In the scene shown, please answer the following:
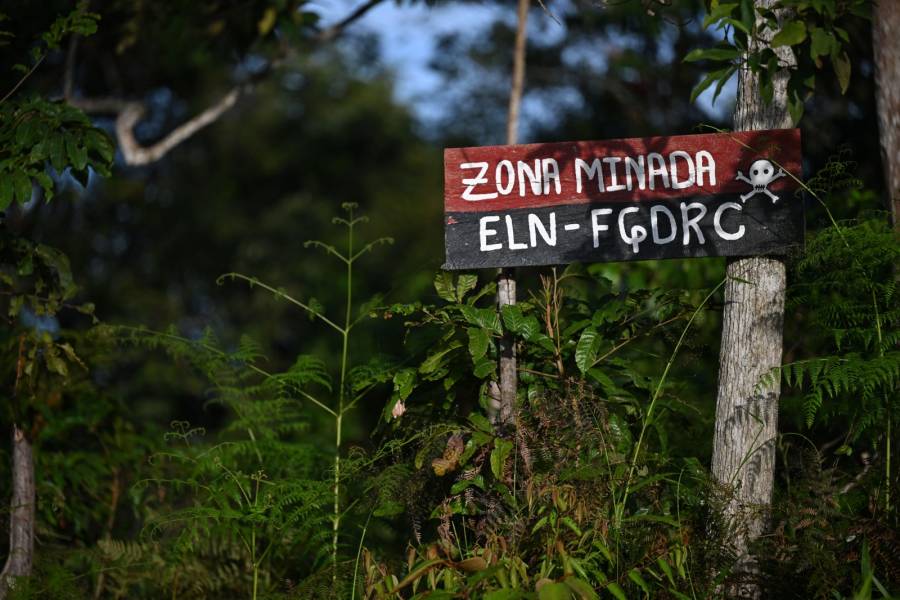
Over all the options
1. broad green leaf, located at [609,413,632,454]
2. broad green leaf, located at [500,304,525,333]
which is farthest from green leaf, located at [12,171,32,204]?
broad green leaf, located at [609,413,632,454]

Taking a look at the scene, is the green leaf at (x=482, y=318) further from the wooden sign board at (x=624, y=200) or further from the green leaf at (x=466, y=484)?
the green leaf at (x=466, y=484)

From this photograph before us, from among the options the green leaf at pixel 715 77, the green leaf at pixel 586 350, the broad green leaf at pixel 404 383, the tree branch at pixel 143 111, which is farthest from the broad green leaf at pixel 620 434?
the tree branch at pixel 143 111

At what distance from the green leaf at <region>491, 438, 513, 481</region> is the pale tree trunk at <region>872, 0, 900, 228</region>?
1.92 m

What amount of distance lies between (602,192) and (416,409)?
103 centimetres

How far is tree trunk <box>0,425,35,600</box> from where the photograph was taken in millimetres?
3814

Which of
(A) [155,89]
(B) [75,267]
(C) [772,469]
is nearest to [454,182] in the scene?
(C) [772,469]

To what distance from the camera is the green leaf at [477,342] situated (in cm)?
322

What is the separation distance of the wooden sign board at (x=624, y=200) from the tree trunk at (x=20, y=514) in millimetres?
1933

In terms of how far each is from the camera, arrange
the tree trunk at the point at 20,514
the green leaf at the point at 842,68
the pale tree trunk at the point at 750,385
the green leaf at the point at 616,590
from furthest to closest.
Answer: the tree trunk at the point at 20,514 → the pale tree trunk at the point at 750,385 → the green leaf at the point at 842,68 → the green leaf at the point at 616,590

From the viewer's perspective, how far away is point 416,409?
358 centimetres

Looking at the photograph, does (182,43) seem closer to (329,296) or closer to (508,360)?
(508,360)

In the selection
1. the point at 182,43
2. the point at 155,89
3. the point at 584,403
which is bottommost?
the point at 584,403

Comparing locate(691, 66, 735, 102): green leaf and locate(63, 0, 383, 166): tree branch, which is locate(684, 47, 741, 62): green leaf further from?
locate(63, 0, 383, 166): tree branch

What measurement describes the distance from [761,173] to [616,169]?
1.55 ft
